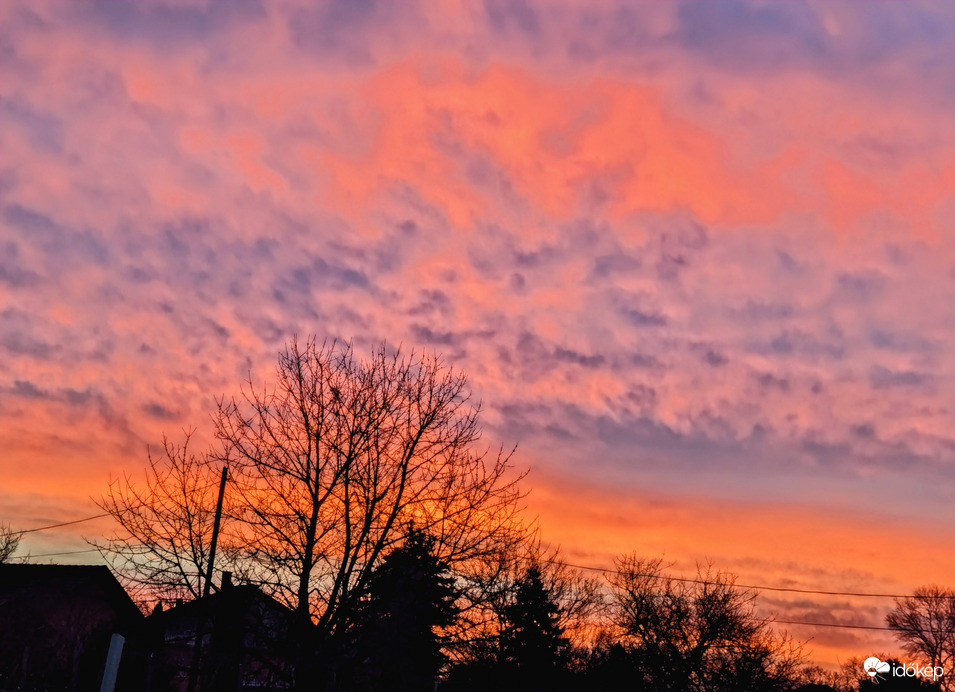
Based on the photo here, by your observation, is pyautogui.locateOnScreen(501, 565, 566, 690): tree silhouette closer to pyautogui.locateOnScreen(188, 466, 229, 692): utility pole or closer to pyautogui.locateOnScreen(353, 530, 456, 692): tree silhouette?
pyautogui.locateOnScreen(188, 466, 229, 692): utility pole

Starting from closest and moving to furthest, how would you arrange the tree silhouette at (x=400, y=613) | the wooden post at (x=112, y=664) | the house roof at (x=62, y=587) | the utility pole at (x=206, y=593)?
the wooden post at (x=112, y=664) < the tree silhouette at (x=400, y=613) < the utility pole at (x=206, y=593) < the house roof at (x=62, y=587)

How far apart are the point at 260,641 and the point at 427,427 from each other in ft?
20.6

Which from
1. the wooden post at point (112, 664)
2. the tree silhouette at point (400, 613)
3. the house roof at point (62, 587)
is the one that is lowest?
the wooden post at point (112, 664)

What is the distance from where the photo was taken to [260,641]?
1931 centimetres

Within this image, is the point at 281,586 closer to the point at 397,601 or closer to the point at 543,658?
the point at 397,601

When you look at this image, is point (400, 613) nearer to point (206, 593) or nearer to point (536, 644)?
point (206, 593)

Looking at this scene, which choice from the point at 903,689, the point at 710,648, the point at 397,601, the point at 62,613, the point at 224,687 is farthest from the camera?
the point at 710,648

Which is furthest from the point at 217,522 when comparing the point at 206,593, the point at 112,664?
the point at 112,664

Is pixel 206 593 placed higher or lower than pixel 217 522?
lower

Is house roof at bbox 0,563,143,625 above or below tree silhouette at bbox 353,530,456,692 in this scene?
above

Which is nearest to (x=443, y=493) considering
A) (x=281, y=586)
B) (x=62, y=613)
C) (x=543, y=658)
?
(x=281, y=586)

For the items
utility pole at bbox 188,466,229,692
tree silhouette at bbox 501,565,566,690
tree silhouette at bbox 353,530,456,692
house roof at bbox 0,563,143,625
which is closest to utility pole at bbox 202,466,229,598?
utility pole at bbox 188,466,229,692

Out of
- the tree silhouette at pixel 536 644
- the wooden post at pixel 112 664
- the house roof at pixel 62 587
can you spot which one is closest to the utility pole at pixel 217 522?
the wooden post at pixel 112 664

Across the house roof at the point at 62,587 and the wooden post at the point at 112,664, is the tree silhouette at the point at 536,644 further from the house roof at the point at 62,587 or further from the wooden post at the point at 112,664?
the wooden post at the point at 112,664
